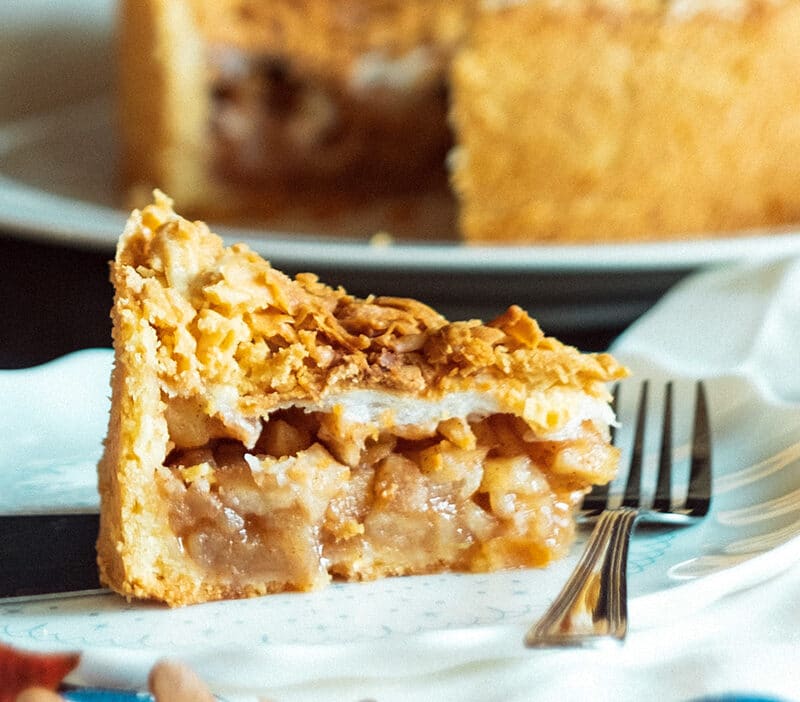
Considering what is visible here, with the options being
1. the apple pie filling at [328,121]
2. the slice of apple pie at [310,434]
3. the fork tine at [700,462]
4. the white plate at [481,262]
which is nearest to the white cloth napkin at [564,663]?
the fork tine at [700,462]

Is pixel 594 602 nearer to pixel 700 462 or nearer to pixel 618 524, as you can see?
pixel 618 524

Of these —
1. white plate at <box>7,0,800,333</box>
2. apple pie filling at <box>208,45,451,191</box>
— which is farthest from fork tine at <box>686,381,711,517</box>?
apple pie filling at <box>208,45,451,191</box>

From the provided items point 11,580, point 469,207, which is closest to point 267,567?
point 11,580

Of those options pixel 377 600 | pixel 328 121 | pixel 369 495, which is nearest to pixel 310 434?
pixel 369 495

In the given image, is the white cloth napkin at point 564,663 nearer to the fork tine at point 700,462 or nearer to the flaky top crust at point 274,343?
the fork tine at point 700,462

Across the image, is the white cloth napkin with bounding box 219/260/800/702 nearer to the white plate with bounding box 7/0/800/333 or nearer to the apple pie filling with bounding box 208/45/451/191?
the white plate with bounding box 7/0/800/333

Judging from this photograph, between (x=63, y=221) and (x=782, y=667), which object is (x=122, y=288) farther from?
(x=63, y=221)

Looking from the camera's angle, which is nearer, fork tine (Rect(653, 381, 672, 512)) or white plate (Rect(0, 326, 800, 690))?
white plate (Rect(0, 326, 800, 690))

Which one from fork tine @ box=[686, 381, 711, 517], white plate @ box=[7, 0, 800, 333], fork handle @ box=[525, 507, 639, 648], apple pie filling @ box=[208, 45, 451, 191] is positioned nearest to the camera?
fork handle @ box=[525, 507, 639, 648]
